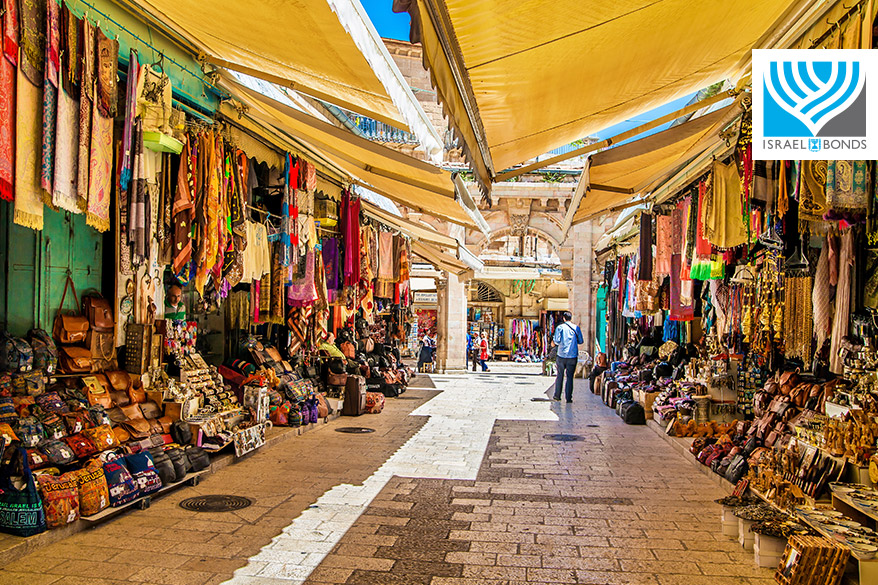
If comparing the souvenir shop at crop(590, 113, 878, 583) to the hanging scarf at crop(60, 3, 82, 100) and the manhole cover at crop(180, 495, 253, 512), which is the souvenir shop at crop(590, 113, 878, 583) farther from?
the hanging scarf at crop(60, 3, 82, 100)

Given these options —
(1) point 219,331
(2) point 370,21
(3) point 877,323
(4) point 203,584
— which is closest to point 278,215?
(1) point 219,331

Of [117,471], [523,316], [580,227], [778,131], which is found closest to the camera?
[778,131]

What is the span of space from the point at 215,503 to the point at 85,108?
10.0 feet

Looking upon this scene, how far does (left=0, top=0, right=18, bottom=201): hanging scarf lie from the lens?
3.70 m

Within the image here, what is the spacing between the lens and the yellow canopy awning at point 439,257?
46.2ft

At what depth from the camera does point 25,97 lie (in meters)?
3.88

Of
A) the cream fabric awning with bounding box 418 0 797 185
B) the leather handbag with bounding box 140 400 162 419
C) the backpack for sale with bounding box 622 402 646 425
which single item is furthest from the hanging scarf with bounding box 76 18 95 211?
the backpack for sale with bounding box 622 402 646 425

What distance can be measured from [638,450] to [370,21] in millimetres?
6038

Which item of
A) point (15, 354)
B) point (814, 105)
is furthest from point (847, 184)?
point (15, 354)

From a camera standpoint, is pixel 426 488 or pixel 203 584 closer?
pixel 203 584

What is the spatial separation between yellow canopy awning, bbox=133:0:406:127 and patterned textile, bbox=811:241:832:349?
3.54 meters

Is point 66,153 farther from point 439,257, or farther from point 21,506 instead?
point 439,257

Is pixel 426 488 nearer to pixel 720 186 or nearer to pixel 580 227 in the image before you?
pixel 720 186

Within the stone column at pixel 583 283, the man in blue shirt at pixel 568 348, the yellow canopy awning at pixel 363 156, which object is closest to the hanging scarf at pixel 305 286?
the yellow canopy awning at pixel 363 156
